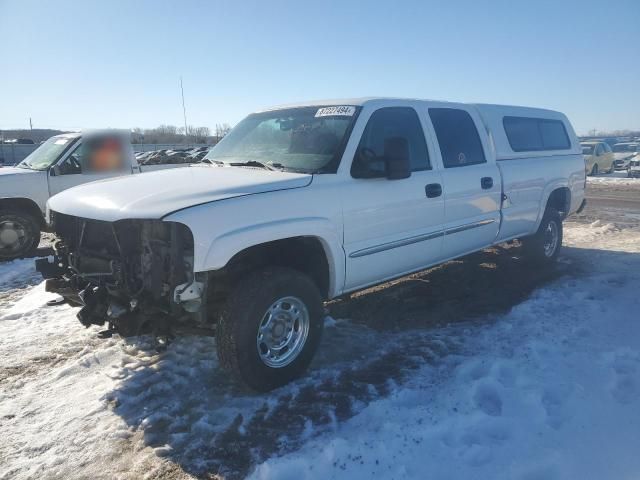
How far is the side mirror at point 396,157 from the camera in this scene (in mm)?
3680

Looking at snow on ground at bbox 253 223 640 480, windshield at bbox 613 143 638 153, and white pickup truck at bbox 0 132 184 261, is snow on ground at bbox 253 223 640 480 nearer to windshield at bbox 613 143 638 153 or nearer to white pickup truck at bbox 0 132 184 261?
white pickup truck at bbox 0 132 184 261

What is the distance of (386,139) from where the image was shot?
12.3ft

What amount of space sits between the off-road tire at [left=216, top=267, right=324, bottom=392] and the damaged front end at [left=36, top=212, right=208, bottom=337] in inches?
7.7

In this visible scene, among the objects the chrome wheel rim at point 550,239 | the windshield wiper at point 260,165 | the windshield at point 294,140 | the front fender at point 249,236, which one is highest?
the windshield at point 294,140

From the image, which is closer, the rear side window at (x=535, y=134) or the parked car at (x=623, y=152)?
the rear side window at (x=535, y=134)

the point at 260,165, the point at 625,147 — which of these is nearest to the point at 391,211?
the point at 260,165

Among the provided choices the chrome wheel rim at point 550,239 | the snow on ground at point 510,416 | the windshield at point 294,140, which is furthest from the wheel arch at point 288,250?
the chrome wheel rim at point 550,239

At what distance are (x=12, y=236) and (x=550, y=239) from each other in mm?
8085

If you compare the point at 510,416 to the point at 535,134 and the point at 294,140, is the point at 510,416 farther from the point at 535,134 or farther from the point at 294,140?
the point at 535,134

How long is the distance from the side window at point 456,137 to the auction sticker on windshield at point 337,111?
1056 mm

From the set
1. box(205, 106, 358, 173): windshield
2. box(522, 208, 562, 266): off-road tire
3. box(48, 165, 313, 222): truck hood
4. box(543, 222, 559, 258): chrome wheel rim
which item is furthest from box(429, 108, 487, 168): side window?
box(543, 222, 559, 258): chrome wheel rim

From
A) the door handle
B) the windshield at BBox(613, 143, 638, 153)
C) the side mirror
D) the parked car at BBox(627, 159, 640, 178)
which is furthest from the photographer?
the windshield at BBox(613, 143, 638, 153)

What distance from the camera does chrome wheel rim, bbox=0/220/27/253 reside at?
23.5ft

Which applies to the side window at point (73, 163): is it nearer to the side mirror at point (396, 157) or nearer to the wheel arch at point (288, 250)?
the wheel arch at point (288, 250)
